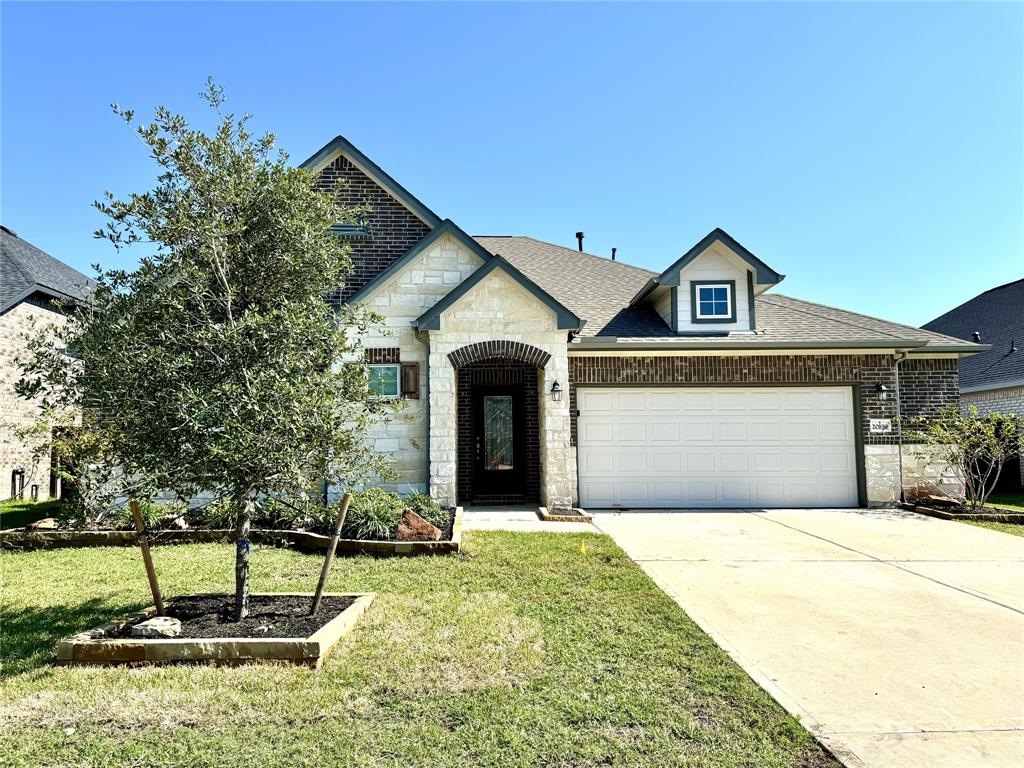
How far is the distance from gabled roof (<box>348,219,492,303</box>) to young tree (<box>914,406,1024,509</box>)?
10.1 metres

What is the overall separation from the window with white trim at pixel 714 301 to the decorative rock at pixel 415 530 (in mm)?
8043

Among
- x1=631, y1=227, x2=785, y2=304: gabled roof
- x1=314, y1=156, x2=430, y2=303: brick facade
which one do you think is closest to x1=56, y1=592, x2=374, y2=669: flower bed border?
x1=314, y1=156, x2=430, y2=303: brick facade

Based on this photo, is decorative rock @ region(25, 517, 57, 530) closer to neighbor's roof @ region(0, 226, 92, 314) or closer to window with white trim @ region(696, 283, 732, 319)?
neighbor's roof @ region(0, 226, 92, 314)

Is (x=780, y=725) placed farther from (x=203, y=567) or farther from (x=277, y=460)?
(x=203, y=567)

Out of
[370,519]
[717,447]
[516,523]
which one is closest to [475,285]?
[516,523]

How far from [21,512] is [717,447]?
15.2 metres

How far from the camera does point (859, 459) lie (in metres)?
12.9

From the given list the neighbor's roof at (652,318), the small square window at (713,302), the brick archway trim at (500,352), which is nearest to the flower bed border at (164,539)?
the brick archway trim at (500,352)

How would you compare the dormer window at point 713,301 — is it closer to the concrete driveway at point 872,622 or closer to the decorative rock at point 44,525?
the concrete driveway at point 872,622

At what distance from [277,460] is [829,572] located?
6623 millimetres

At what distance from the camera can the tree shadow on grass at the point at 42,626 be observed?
4625mm

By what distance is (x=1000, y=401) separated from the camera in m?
18.6

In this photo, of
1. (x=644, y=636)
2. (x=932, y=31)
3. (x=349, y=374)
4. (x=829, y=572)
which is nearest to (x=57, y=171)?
(x=349, y=374)

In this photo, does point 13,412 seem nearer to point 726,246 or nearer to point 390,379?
point 390,379
